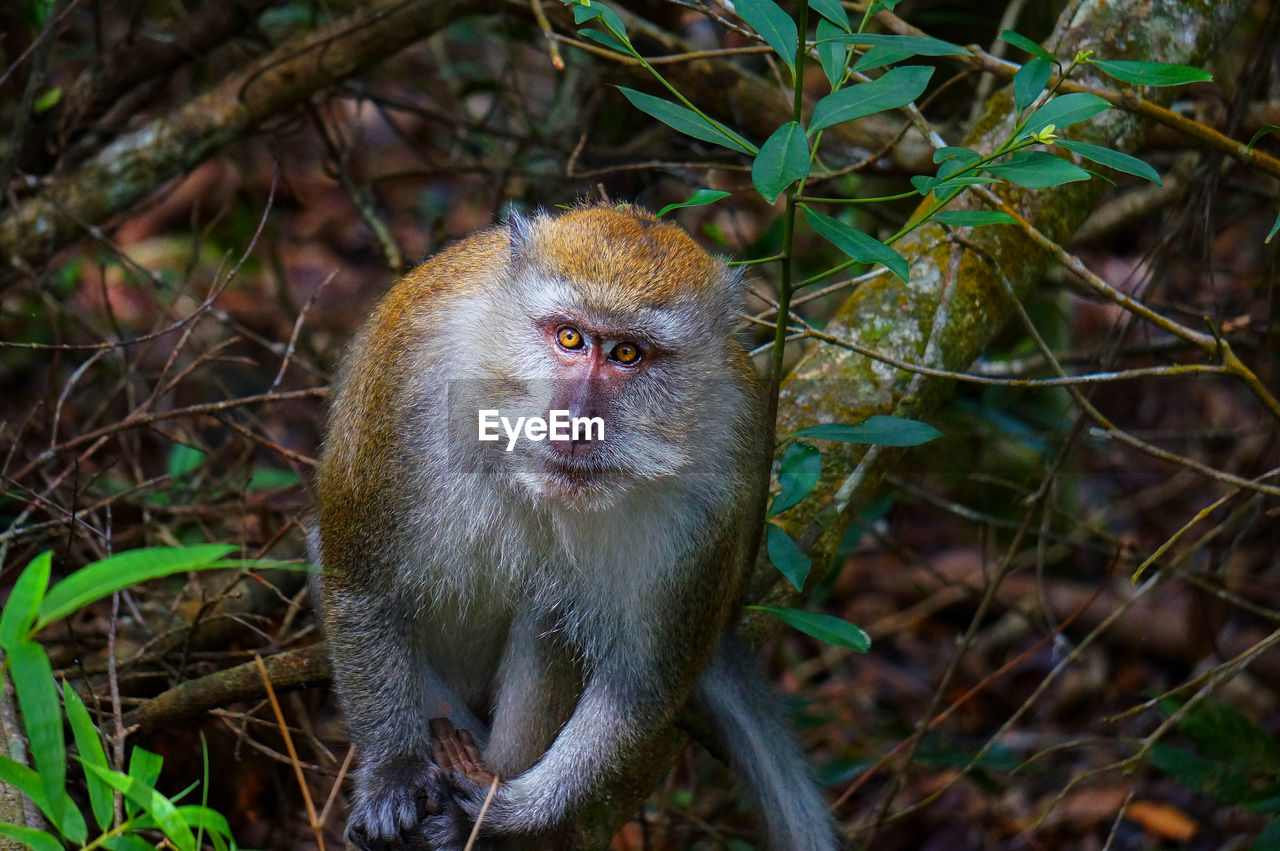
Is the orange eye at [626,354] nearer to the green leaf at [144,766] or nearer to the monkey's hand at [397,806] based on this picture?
the monkey's hand at [397,806]

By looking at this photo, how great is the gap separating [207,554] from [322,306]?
6.82 metres

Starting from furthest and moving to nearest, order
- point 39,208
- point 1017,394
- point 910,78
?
1. point 1017,394
2. point 39,208
3. point 910,78

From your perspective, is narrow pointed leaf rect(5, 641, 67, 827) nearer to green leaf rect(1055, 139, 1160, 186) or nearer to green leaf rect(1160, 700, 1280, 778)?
green leaf rect(1055, 139, 1160, 186)

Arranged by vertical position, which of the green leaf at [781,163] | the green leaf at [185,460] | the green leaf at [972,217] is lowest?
the green leaf at [185,460]

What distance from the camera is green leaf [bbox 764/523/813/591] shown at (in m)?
2.94

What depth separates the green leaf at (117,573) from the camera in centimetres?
180

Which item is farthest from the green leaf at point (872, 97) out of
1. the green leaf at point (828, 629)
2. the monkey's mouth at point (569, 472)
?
the green leaf at point (828, 629)

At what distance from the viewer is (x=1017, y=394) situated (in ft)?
19.0

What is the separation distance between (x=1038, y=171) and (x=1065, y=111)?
0.20 m

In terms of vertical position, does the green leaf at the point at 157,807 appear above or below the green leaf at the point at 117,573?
below

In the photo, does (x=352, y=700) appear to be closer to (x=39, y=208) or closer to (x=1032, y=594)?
(x=39, y=208)

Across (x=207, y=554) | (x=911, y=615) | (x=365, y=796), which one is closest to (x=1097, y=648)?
(x=911, y=615)

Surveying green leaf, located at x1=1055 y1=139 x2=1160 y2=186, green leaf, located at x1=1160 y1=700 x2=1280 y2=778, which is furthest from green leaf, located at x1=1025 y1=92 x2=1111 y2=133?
green leaf, located at x1=1160 y1=700 x2=1280 y2=778

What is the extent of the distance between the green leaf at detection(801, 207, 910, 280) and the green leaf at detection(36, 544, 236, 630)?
4.50ft
